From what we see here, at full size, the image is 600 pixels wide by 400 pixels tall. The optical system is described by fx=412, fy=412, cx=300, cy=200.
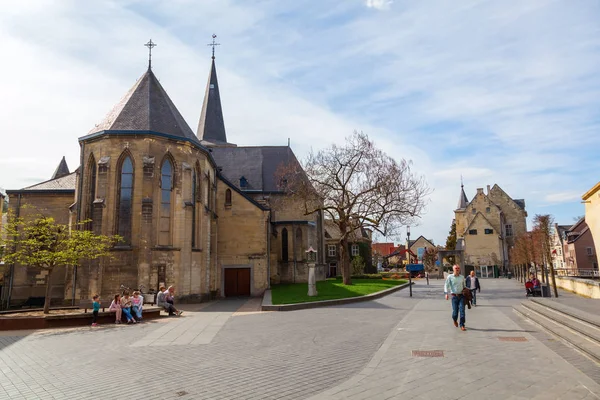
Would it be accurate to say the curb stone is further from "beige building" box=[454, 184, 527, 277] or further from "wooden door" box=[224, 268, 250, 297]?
"beige building" box=[454, 184, 527, 277]

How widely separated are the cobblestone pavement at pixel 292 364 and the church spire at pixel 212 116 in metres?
38.8

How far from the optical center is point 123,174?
952 inches

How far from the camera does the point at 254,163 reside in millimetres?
45562

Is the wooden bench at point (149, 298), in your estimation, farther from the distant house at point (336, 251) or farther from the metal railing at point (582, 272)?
the distant house at point (336, 251)

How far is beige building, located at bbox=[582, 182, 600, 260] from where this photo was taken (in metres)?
9.93

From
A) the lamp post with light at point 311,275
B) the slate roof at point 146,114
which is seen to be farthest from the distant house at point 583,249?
the slate roof at point 146,114

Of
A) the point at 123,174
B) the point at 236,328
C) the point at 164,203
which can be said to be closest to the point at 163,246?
the point at 164,203

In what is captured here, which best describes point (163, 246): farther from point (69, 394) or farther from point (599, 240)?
point (599, 240)

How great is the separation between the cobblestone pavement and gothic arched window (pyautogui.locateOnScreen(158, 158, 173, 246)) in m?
10.9

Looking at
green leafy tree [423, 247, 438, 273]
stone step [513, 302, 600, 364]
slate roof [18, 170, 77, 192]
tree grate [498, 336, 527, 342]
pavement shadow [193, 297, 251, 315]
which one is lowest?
pavement shadow [193, 297, 251, 315]

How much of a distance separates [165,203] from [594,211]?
68.3 ft

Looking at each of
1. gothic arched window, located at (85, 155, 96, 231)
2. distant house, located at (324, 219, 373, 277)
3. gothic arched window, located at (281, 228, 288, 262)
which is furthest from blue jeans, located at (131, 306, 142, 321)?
distant house, located at (324, 219, 373, 277)

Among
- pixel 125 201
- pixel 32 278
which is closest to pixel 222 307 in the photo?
pixel 125 201

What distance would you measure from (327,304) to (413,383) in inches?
575
